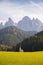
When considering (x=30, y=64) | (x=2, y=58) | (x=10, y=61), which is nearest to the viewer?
(x=30, y=64)

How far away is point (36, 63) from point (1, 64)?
3175mm

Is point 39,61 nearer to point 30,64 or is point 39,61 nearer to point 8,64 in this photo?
point 30,64

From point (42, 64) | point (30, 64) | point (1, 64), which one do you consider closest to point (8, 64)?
point (1, 64)

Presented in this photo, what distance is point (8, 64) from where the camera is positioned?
17.2 metres

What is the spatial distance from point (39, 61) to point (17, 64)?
7.44ft

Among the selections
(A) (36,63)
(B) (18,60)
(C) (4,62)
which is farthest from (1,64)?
(A) (36,63)

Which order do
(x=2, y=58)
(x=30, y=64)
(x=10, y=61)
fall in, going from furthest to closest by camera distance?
(x=2, y=58), (x=10, y=61), (x=30, y=64)

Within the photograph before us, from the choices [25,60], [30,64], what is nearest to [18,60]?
[25,60]

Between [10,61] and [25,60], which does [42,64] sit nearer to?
[25,60]

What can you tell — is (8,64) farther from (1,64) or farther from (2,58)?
(2,58)

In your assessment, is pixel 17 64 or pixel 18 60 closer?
pixel 17 64

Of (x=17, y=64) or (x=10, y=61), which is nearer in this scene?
(x=17, y=64)

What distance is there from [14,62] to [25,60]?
115 centimetres

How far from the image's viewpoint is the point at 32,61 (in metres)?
18.0
